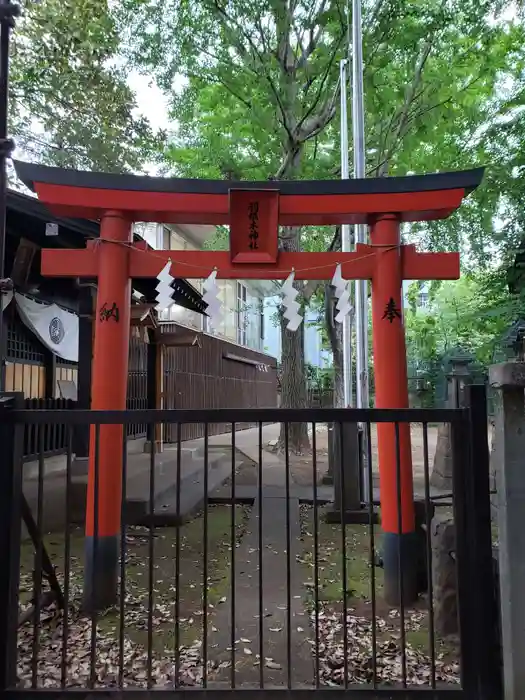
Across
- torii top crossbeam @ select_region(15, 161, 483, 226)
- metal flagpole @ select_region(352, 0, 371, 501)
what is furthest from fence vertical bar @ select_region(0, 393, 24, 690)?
metal flagpole @ select_region(352, 0, 371, 501)

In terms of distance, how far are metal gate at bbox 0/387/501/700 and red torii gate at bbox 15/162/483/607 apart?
0.59 metres

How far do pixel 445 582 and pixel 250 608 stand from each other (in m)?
1.67

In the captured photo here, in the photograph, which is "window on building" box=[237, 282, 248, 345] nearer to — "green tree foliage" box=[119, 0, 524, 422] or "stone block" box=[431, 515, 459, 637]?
"green tree foliage" box=[119, 0, 524, 422]

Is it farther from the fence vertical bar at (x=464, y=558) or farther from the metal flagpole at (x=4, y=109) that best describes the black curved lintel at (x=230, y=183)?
the fence vertical bar at (x=464, y=558)

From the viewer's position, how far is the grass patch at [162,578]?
4.16 meters

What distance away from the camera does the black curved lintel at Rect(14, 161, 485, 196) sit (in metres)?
4.92

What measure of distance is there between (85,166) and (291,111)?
505 centimetres

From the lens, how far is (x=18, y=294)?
8164 millimetres

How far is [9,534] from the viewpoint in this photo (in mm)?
2895

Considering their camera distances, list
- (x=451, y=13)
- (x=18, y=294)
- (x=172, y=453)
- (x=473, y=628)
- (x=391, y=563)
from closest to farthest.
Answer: (x=473, y=628) < (x=391, y=563) < (x=18, y=294) < (x=451, y=13) < (x=172, y=453)

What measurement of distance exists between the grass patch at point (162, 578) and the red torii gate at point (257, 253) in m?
0.69

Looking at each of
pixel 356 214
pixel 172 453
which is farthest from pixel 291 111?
pixel 172 453

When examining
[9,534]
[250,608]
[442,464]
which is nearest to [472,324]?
[442,464]

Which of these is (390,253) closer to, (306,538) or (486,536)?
(486,536)
